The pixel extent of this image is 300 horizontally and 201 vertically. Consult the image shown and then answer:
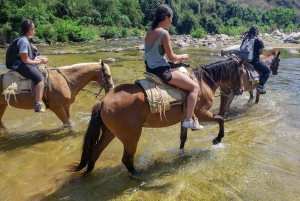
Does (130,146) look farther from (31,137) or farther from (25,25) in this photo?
(25,25)

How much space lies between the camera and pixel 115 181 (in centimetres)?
418

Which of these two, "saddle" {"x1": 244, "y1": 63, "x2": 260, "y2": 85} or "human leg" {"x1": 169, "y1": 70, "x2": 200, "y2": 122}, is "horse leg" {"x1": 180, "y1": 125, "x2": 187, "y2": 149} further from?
"saddle" {"x1": 244, "y1": 63, "x2": 260, "y2": 85}

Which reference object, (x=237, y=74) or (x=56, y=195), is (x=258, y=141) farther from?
(x=56, y=195)

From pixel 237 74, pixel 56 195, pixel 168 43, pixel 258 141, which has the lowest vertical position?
pixel 258 141

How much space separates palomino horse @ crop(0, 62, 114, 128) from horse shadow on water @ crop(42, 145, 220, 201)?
2085 mm

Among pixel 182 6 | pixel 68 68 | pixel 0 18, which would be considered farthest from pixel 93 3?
pixel 68 68

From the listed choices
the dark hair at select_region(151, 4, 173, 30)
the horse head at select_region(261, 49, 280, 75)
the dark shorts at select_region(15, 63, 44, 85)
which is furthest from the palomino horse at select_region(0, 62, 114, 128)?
the horse head at select_region(261, 49, 280, 75)

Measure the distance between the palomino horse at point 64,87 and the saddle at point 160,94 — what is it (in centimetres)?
224

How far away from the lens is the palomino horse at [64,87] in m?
5.60

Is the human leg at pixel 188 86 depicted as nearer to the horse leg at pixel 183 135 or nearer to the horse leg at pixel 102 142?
the horse leg at pixel 183 135

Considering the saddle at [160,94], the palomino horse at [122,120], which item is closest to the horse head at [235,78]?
the palomino horse at [122,120]

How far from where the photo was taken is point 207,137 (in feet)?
19.9

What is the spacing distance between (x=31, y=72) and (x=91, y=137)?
7.89ft

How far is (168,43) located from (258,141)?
366cm
